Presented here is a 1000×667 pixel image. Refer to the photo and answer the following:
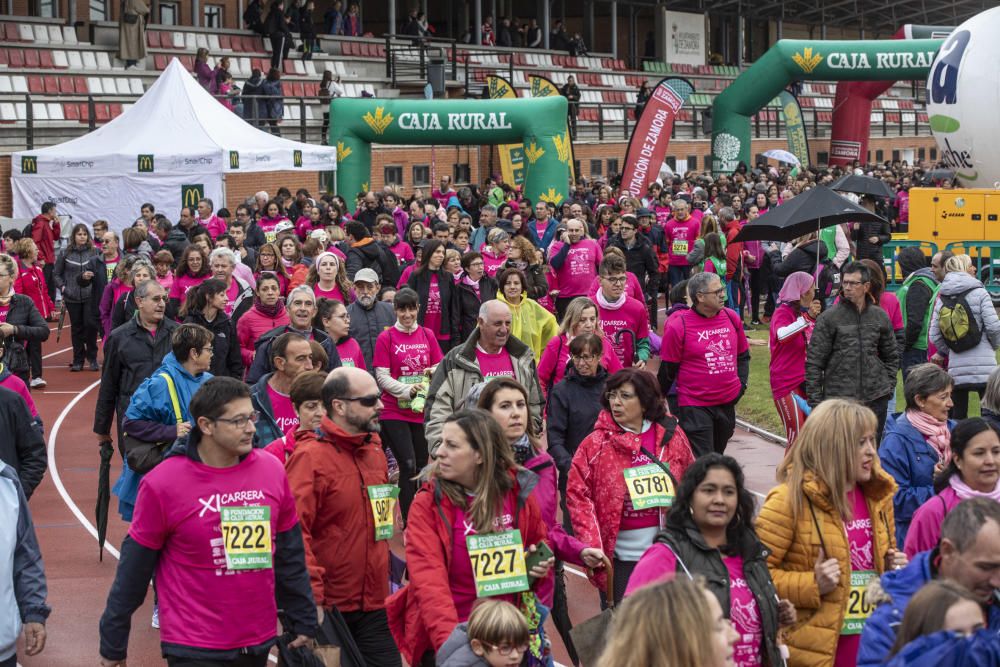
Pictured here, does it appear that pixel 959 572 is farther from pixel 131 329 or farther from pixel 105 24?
pixel 105 24

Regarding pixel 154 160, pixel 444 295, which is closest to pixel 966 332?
pixel 444 295

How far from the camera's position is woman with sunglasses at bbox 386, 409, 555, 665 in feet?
17.1

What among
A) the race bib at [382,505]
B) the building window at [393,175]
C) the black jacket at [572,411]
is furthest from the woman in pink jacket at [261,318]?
the building window at [393,175]

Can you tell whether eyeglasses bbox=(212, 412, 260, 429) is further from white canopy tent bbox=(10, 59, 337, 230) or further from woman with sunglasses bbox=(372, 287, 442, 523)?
white canopy tent bbox=(10, 59, 337, 230)

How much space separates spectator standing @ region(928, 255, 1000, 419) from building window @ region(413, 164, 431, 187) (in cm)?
2773

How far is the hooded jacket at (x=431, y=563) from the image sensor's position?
5.10 m

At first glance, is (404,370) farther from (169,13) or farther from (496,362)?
(169,13)

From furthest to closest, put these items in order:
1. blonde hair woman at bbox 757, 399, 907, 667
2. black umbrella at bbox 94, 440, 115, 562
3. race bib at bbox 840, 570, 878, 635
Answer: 1. black umbrella at bbox 94, 440, 115, 562
2. race bib at bbox 840, 570, 878, 635
3. blonde hair woman at bbox 757, 399, 907, 667

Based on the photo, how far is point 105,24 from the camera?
34.5m

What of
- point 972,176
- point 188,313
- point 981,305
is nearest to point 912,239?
point 972,176

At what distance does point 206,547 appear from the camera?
17.3 feet

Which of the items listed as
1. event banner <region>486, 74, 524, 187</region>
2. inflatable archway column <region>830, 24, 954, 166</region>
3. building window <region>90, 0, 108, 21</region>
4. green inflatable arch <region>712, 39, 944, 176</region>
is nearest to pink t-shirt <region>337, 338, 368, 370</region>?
event banner <region>486, 74, 524, 187</region>

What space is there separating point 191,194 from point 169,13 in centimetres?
1947

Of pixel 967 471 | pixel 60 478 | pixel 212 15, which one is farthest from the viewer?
pixel 212 15
